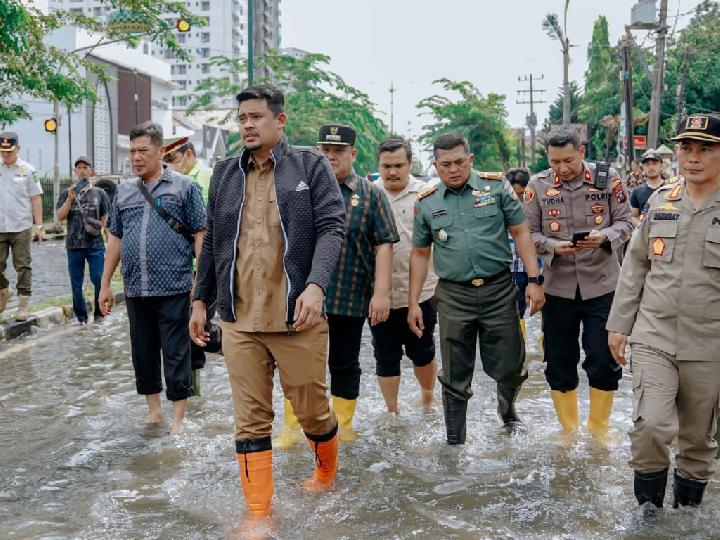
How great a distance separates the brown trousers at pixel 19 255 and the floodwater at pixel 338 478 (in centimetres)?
328

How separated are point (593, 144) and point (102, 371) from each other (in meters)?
44.2

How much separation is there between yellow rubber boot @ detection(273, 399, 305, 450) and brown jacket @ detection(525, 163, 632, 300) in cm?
187

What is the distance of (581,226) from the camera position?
5.91m

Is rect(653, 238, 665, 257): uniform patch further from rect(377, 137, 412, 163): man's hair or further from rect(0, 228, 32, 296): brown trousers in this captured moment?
rect(0, 228, 32, 296): brown trousers

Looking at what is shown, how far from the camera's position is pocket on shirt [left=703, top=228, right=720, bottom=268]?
416cm

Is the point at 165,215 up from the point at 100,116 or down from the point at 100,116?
down

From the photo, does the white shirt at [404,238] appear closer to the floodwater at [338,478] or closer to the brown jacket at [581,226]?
the floodwater at [338,478]

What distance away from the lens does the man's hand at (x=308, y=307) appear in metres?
4.13

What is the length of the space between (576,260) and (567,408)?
3.29ft

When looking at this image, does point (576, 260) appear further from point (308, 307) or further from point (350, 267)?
point (308, 307)

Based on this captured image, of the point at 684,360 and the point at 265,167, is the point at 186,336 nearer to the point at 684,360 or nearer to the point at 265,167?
the point at 265,167

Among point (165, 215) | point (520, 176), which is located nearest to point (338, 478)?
point (165, 215)

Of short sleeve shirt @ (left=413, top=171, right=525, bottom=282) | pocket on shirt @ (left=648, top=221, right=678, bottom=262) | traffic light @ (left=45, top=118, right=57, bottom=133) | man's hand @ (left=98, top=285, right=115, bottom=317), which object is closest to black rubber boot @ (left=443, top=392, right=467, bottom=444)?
short sleeve shirt @ (left=413, top=171, right=525, bottom=282)

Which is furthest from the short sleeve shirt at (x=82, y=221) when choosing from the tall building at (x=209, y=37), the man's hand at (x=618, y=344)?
the tall building at (x=209, y=37)
